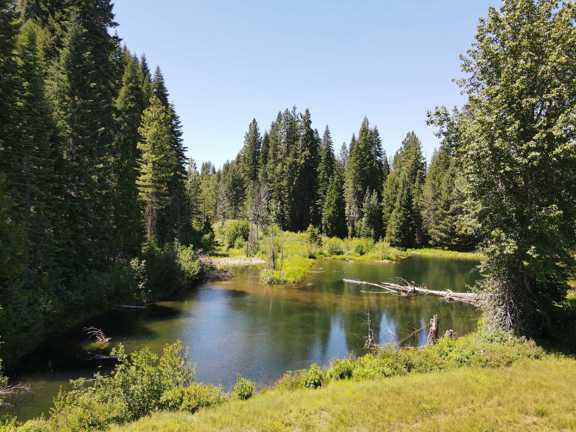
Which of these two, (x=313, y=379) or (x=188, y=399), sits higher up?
(x=188, y=399)

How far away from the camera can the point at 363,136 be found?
89812mm

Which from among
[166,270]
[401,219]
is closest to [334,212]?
[401,219]

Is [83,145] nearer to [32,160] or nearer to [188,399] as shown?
[32,160]

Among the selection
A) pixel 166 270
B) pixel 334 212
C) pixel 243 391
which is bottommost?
pixel 243 391

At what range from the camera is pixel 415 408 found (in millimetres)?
10352

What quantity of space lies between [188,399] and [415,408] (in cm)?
697

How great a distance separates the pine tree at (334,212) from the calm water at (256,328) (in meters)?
37.6

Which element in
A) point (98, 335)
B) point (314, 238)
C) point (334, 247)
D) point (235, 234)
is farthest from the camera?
point (235, 234)

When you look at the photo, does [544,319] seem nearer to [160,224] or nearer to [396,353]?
[396,353]

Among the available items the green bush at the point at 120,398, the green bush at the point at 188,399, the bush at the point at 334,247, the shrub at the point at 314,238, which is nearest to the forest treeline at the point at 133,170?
the green bush at the point at 120,398

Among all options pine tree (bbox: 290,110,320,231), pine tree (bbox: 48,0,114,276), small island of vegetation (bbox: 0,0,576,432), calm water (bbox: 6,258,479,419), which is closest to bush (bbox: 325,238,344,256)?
pine tree (bbox: 290,110,320,231)

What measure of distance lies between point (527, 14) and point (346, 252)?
59.1 meters

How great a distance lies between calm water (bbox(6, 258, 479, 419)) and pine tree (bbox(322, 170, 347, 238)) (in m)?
37.6

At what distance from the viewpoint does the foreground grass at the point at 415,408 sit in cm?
949
